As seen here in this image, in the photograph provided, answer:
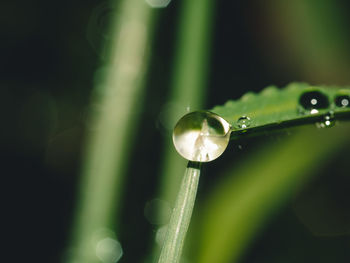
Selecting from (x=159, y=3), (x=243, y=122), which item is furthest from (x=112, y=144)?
(x=159, y=3)

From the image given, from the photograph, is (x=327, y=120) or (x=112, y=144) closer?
(x=327, y=120)

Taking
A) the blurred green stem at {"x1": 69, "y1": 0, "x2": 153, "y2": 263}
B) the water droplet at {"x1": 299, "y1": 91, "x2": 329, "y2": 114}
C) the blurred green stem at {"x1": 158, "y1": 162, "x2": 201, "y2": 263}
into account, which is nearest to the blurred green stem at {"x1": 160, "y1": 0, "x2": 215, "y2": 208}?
the blurred green stem at {"x1": 69, "y1": 0, "x2": 153, "y2": 263}

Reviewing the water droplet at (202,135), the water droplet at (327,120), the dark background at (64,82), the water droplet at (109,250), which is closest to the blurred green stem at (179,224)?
the water droplet at (202,135)

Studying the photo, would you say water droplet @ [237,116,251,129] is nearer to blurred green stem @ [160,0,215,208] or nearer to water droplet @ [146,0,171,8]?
blurred green stem @ [160,0,215,208]

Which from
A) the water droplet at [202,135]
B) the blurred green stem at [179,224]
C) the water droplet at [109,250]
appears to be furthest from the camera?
the water droplet at [109,250]

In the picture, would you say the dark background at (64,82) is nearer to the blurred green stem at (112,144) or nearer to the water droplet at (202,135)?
the blurred green stem at (112,144)

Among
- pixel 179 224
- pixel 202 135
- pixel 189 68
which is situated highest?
pixel 189 68

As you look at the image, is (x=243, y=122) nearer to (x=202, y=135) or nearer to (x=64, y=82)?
(x=202, y=135)
